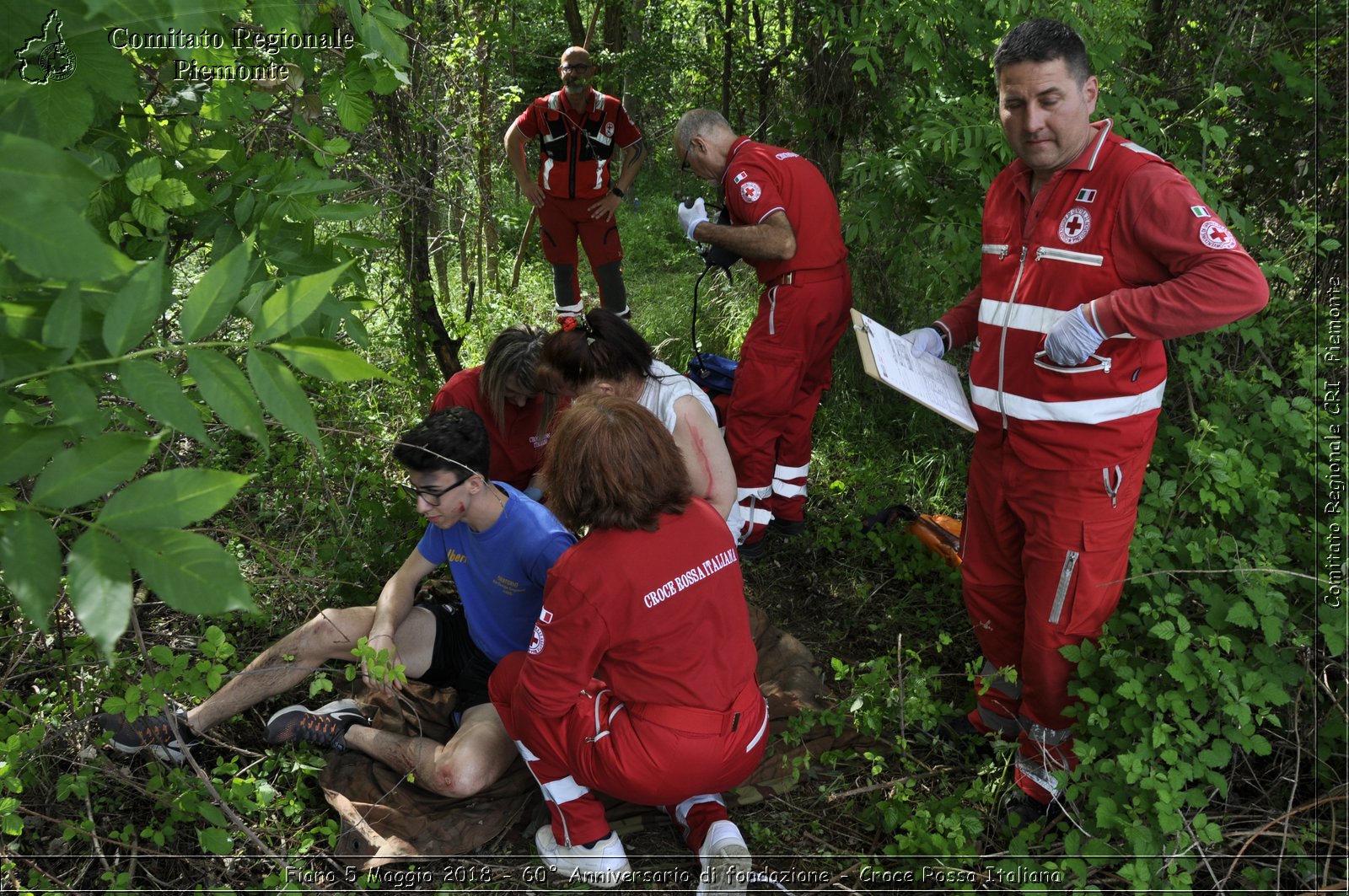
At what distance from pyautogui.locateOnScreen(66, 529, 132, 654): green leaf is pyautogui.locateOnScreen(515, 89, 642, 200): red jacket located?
18.4 ft

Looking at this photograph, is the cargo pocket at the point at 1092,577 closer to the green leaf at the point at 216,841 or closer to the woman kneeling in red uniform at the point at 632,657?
the woman kneeling in red uniform at the point at 632,657

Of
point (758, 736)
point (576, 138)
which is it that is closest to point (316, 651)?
point (758, 736)

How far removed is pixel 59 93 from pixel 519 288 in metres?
6.51

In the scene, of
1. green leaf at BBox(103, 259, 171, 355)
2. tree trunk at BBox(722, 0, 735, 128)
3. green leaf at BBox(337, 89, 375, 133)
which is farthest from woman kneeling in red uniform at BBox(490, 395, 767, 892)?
tree trunk at BBox(722, 0, 735, 128)

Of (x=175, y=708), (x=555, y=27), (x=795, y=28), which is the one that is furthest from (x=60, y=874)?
(x=555, y=27)

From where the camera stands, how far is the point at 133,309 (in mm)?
1136

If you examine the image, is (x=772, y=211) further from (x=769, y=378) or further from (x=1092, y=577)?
(x=1092, y=577)

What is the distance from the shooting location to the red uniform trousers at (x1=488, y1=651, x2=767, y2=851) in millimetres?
2486

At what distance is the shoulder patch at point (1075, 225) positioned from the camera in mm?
2500

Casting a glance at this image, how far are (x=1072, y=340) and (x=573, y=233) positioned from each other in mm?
4588

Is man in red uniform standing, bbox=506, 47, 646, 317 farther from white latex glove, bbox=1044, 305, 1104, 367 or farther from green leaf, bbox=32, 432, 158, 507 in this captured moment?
green leaf, bbox=32, 432, 158, 507

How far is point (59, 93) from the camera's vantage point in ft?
4.42

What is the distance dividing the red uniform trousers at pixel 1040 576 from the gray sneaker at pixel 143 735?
2.53 meters

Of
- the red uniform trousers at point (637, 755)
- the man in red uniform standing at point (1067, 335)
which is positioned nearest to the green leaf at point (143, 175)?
the red uniform trousers at point (637, 755)
